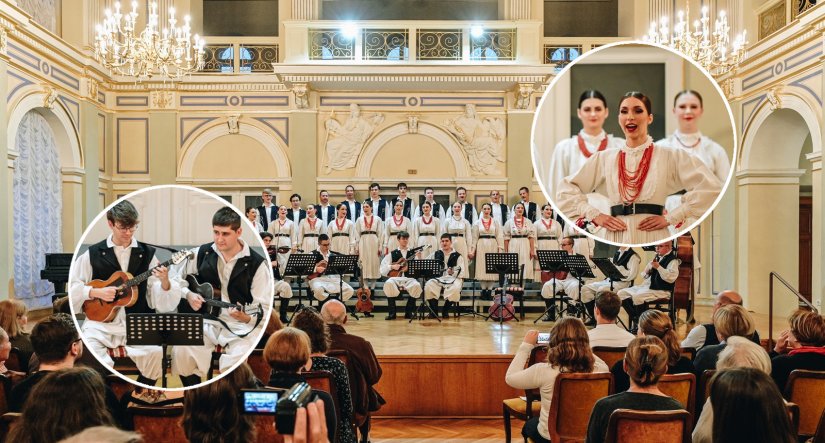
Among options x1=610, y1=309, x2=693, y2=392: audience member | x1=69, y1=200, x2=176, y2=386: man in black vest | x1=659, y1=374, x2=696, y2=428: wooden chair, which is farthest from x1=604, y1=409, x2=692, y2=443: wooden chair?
x1=69, y1=200, x2=176, y2=386: man in black vest

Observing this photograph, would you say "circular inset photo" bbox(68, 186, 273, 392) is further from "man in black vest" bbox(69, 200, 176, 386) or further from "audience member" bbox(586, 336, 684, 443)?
"audience member" bbox(586, 336, 684, 443)

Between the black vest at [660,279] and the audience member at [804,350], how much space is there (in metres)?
4.53

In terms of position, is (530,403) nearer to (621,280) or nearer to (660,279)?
(660,279)

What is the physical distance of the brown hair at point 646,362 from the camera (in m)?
2.78

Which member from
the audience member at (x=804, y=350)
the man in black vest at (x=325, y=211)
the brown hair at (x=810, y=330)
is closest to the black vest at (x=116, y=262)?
the audience member at (x=804, y=350)

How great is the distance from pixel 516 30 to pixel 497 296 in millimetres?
5632

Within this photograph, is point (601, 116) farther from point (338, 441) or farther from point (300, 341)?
point (338, 441)

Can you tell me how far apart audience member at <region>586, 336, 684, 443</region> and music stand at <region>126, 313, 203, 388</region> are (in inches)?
65.2

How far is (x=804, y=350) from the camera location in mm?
3842

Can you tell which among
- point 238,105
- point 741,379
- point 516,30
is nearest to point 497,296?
point 516,30

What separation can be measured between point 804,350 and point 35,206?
1123 cm

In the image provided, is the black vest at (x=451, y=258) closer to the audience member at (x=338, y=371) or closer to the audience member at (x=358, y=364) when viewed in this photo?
the audience member at (x=358, y=364)

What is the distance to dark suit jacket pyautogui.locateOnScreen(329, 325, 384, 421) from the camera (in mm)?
4289

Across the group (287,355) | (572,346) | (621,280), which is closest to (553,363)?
(572,346)
